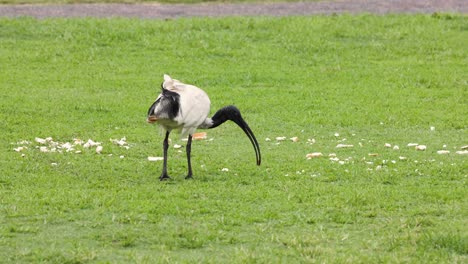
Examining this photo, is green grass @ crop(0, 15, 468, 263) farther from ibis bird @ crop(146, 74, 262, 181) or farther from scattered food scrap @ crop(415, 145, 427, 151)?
ibis bird @ crop(146, 74, 262, 181)

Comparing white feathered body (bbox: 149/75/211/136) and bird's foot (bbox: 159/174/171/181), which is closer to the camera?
white feathered body (bbox: 149/75/211/136)

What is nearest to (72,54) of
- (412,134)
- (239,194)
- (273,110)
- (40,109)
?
(40,109)

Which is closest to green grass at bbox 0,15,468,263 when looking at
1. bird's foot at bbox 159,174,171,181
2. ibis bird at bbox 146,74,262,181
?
bird's foot at bbox 159,174,171,181

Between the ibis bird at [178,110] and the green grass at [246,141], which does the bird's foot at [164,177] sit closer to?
the ibis bird at [178,110]

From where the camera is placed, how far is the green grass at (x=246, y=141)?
356 inches

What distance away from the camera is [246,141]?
559 inches

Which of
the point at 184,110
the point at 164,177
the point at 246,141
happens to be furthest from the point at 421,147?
the point at 164,177

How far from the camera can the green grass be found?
904 centimetres

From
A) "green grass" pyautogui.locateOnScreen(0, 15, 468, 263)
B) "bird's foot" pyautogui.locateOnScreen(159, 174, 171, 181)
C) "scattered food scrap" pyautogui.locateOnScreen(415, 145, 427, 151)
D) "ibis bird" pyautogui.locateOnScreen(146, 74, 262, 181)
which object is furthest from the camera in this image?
"scattered food scrap" pyautogui.locateOnScreen(415, 145, 427, 151)

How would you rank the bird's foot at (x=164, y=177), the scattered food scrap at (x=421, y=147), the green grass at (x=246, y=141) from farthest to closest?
the scattered food scrap at (x=421, y=147)
the bird's foot at (x=164, y=177)
the green grass at (x=246, y=141)

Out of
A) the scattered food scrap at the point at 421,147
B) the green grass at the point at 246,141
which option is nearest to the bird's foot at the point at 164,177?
the green grass at the point at 246,141

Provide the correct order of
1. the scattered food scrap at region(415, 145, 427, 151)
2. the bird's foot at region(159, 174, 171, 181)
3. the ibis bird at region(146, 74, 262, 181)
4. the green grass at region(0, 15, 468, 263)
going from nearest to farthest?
the green grass at region(0, 15, 468, 263) < the ibis bird at region(146, 74, 262, 181) < the bird's foot at region(159, 174, 171, 181) < the scattered food scrap at region(415, 145, 427, 151)

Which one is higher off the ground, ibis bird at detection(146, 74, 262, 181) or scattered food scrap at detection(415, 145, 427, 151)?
ibis bird at detection(146, 74, 262, 181)

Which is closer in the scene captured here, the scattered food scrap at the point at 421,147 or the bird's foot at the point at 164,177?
the bird's foot at the point at 164,177
